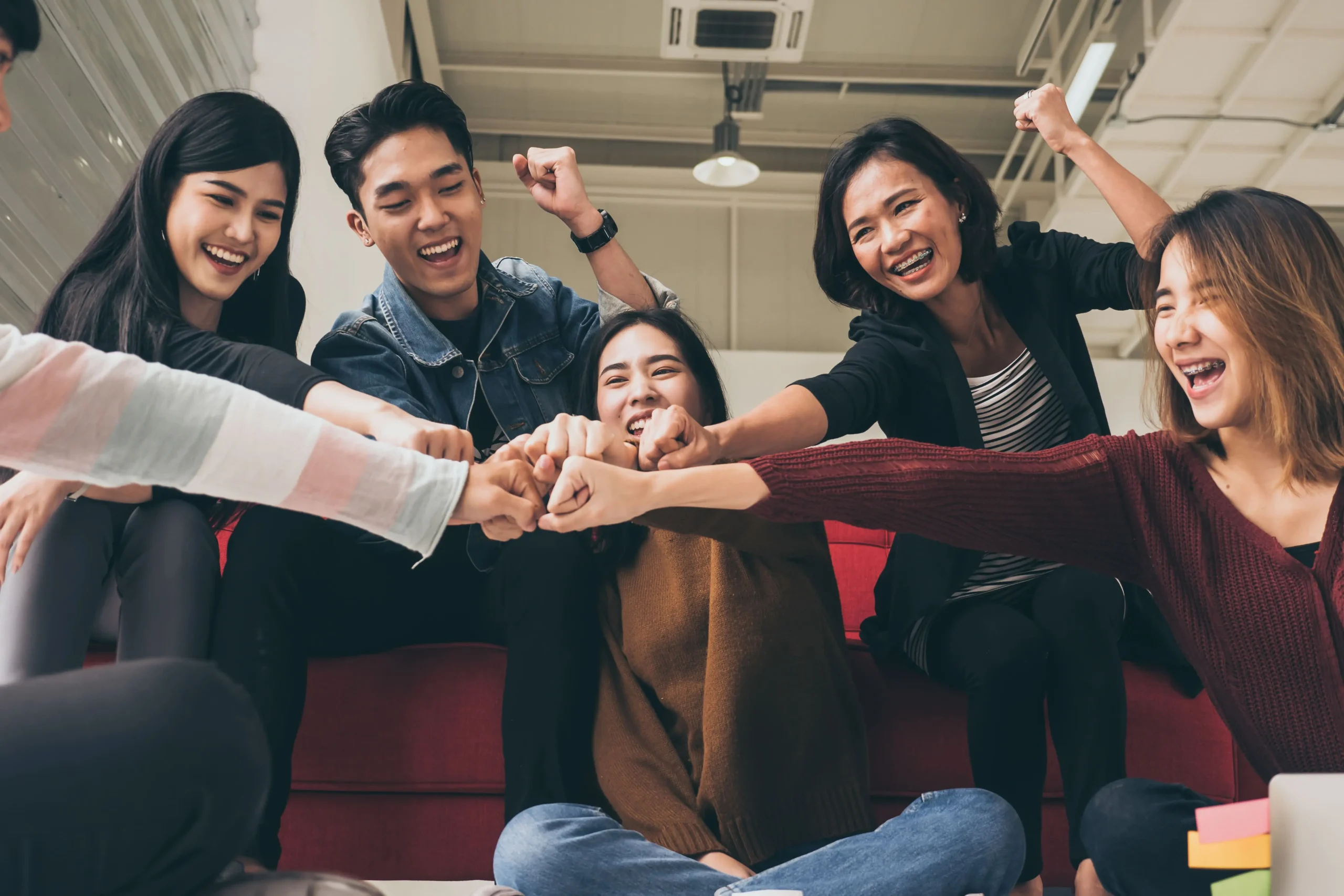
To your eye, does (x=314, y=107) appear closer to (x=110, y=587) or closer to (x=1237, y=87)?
(x=110, y=587)

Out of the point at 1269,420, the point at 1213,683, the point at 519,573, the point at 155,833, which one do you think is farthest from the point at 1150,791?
the point at 155,833

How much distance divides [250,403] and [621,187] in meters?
5.23

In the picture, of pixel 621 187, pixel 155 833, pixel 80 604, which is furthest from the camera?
pixel 621 187

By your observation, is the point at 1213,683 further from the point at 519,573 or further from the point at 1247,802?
the point at 519,573

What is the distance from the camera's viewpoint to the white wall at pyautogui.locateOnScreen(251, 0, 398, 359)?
8.84 ft

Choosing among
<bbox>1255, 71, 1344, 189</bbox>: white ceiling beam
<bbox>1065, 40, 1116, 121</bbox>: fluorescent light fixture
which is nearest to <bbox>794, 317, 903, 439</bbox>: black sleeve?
<bbox>1065, 40, 1116, 121</bbox>: fluorescent light fixture

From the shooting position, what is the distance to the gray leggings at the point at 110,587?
112cm

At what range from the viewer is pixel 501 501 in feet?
3.54

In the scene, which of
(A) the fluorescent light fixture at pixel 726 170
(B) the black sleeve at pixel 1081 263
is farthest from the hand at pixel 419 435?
(A) the fluorescent light fixture at pixel 726 170

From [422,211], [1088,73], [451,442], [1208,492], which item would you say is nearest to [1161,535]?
[1208,492]

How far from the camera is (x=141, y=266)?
138cm

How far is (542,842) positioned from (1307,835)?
663mm

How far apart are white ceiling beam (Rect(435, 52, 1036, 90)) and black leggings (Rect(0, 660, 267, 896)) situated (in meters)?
4.92

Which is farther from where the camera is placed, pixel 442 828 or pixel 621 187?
pixel 621 187
